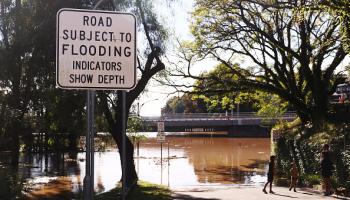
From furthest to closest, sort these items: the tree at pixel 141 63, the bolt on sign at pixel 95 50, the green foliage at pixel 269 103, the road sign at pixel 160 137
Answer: the green foliage at pixel 269 103 → the road sign at pixel 160 137 → the tree at pixel 141 63 → the bolt on sign at pixel 95 50

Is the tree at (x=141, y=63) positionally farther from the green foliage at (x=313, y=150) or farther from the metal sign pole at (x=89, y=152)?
the metal sign pole at (x=89, y=152)

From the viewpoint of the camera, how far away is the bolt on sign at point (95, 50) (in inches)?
158

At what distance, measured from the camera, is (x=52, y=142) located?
37.8 meters

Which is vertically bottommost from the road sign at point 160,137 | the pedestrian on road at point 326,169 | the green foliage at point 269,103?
the pedestrian on road at point 326,169

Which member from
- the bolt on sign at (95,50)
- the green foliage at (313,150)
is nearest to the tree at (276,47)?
the green foliage at (313,150)

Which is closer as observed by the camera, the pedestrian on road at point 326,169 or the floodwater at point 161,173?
the pedestrian on road at point 326,169

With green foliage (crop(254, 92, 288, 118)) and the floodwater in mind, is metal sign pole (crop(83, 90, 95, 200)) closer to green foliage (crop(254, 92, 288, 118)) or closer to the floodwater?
the floodwater

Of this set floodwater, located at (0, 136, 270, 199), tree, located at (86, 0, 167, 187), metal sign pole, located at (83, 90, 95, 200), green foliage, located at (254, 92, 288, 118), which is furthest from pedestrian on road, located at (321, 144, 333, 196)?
green foliage, located at (254, 92, 288, 118)

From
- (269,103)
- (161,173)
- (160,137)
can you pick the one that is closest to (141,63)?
(160,137)

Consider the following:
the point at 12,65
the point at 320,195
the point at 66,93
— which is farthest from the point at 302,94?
the point at 12,65

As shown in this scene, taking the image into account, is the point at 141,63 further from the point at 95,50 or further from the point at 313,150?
the point at 95,50

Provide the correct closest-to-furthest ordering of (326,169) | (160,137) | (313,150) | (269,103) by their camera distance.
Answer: (326,169), (313,150), (160,137), (269,103)

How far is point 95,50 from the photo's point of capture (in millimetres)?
4055

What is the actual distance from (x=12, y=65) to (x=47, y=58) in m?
1.46
